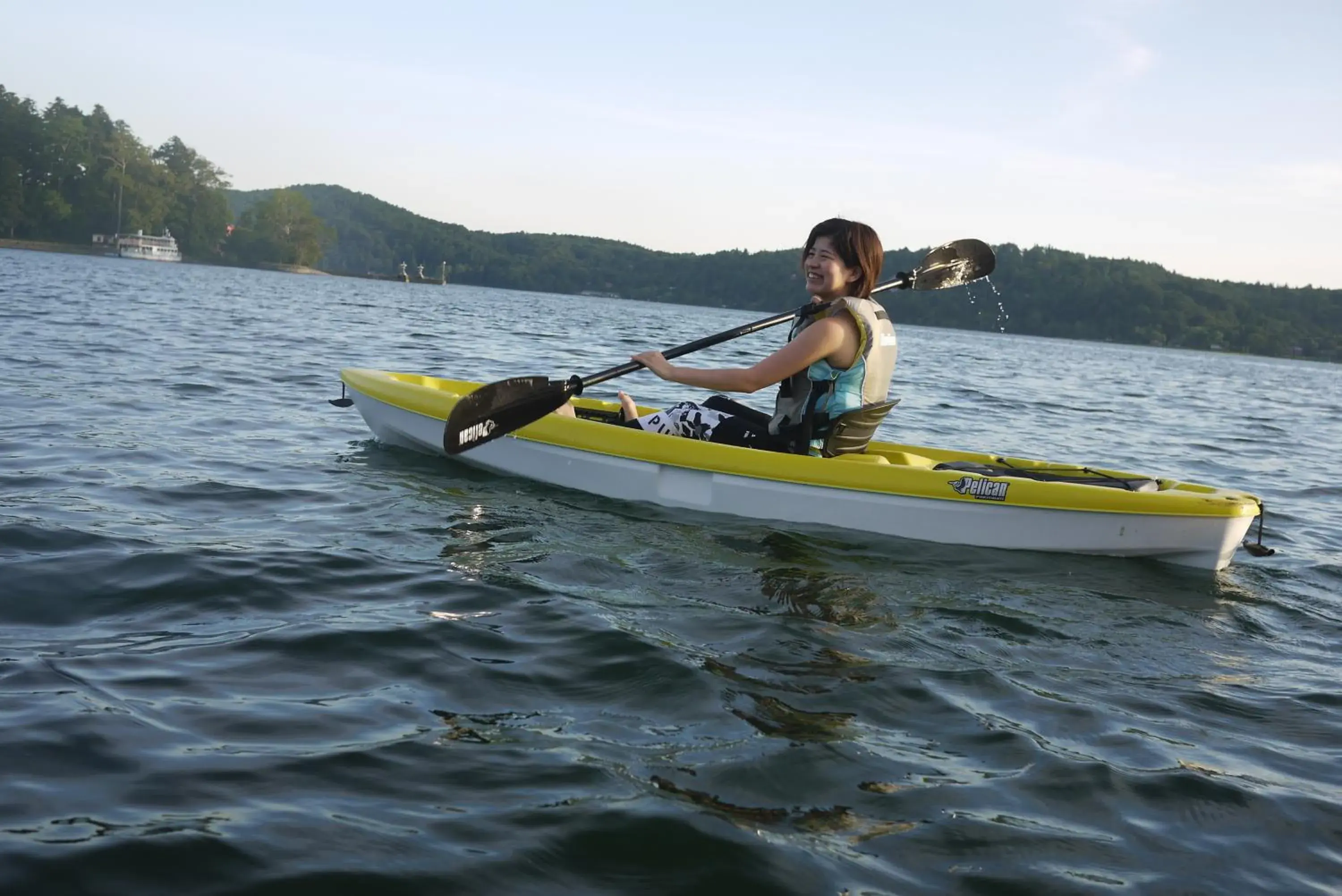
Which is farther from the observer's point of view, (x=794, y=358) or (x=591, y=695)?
(x=794, y=358)

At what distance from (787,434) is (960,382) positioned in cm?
1562

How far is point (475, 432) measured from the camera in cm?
598

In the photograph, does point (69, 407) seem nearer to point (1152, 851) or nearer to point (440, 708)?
point (440, 708)

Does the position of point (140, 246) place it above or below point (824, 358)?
above

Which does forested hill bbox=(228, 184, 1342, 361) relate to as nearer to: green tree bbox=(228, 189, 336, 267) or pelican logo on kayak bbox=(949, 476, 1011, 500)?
green tree bbox=(228, 189, 336, 267)

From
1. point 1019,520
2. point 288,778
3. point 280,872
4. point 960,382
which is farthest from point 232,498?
point 960,382

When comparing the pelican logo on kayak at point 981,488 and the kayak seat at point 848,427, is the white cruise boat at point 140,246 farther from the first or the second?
the pelican logo on kayak at point 981,488

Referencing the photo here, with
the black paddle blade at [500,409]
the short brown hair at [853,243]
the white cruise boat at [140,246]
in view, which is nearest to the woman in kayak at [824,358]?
the short brown hair at [853,243]

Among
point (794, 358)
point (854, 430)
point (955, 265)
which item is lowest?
point (854, 430)

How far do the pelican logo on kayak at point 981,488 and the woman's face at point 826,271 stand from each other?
116 cm

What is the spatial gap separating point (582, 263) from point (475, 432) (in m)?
113

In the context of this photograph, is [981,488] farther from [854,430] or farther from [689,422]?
[689,422]

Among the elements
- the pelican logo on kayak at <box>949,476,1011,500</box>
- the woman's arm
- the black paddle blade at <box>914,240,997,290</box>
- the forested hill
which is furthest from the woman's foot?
the forested hill

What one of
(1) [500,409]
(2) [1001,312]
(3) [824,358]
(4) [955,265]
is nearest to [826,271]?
(3) [824,358]
